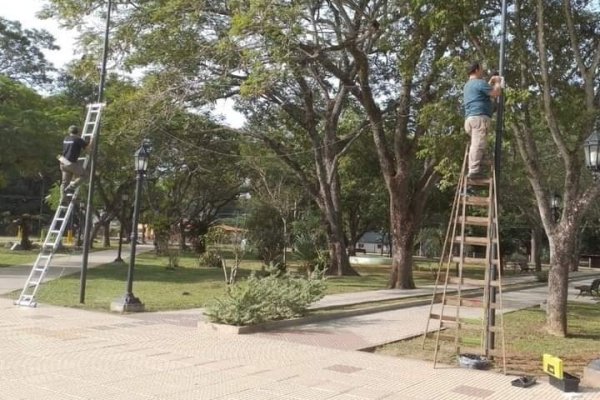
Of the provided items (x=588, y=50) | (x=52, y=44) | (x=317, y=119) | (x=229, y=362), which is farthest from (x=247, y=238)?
(x=52, y=44)

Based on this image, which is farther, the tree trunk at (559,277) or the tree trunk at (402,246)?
the tree trunk at (402,246)

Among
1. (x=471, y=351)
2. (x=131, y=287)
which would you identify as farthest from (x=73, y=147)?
(x=471, y=351)

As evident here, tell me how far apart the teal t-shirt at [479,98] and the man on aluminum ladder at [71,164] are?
8.65 metres

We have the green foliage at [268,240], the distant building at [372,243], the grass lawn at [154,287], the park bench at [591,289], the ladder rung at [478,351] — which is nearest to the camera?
the ladder rung at [478,351]

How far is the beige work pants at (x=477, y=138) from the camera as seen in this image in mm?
8562

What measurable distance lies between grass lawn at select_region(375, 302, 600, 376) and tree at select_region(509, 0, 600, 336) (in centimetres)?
58

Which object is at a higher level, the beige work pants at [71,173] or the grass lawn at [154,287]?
the beige work pants at [71,173]

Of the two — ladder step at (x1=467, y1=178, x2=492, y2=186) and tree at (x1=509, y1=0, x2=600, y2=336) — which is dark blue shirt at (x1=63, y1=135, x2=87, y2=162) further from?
tree at (x1=509, y1=0, x2=600, y2=336)

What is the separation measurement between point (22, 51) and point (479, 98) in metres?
42.9

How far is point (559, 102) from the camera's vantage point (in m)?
12.2

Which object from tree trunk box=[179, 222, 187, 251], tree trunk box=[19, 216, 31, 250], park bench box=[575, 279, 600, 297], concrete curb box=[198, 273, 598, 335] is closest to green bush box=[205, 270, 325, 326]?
concrete curb box=[198, 273, 598, 335]

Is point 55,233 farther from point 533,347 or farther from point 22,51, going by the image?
point 22,51

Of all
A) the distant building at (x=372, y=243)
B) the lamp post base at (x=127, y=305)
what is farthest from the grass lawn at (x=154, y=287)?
the distant building at (x=372, y=243)

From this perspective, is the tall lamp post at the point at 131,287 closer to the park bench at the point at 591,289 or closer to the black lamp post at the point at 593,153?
the black lamp post at the point at 593,153
